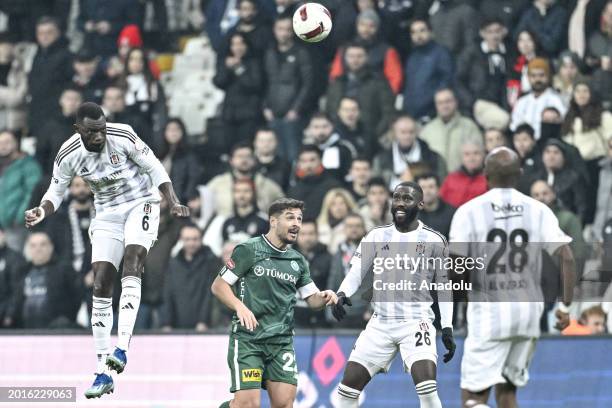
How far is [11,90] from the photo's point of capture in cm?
2128

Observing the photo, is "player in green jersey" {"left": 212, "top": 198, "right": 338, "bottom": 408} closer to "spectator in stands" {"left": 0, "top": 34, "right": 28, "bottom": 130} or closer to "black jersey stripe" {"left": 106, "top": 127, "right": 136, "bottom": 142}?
"black jersey stripe" {"left": 106, "top": 127, "right": 136, "bottom": 142}

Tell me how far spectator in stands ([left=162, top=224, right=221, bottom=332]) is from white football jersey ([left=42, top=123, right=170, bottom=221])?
411 centimetres

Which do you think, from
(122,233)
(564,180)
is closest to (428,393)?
(122,233)

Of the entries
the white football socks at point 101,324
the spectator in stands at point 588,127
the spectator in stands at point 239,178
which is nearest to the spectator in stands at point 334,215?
the spectator in stands at point 239,178

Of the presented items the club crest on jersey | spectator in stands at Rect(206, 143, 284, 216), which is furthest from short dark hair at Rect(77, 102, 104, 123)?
spectator in stands at Rect(206, 143, 284, 216)

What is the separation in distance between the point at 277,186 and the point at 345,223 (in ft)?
5.71

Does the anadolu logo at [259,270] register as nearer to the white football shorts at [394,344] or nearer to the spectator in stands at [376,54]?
the white football shorts at [394,344]

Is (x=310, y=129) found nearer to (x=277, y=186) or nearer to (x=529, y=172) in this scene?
(x=277, y=186)

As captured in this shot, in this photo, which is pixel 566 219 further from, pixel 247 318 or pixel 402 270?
pixel 247 318

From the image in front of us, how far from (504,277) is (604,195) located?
5.74 metres

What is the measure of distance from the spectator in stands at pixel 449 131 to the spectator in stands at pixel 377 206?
1011 millimetres

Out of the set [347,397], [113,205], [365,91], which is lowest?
[347,397]

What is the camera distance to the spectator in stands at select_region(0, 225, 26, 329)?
18.3 m

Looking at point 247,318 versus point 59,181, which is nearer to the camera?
point 247,318
